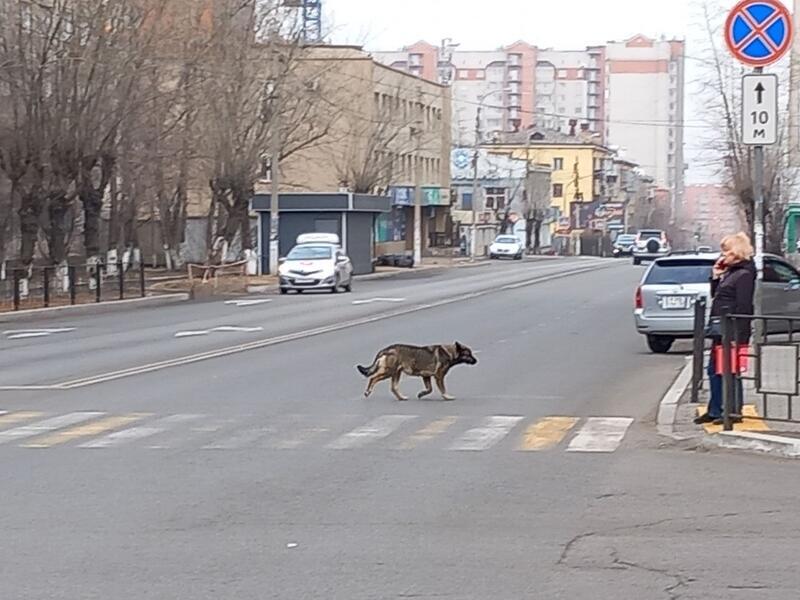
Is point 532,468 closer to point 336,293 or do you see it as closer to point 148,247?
point 336,293

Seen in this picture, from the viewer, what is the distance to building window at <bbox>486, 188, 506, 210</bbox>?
389ft

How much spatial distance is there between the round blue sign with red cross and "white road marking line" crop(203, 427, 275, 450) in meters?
5.69

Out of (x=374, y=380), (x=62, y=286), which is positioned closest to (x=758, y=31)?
(x=374, y=380)

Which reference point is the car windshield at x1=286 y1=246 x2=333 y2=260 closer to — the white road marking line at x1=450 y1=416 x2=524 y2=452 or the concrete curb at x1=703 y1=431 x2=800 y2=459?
the white road marking line at x1=450 y1=416 x2=524 y2=452

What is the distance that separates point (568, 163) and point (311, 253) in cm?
9639

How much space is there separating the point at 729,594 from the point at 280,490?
13.6ft

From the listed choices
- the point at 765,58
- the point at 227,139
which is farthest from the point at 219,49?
the point at 765,58

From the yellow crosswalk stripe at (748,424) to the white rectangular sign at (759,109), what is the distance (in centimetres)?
246

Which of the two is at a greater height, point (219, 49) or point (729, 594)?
point (219, 49)

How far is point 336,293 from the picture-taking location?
45906mm

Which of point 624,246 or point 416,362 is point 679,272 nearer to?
point 416,362

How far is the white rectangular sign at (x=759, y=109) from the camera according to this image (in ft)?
44.3

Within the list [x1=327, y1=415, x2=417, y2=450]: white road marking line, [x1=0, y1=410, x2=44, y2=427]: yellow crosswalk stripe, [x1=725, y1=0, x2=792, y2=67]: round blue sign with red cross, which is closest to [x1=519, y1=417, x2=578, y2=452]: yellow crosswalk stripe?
[x1=327, y1=415, x2=417, y2=450]: white road marking line

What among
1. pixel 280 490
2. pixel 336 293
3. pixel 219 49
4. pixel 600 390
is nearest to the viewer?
pixel 280 490
